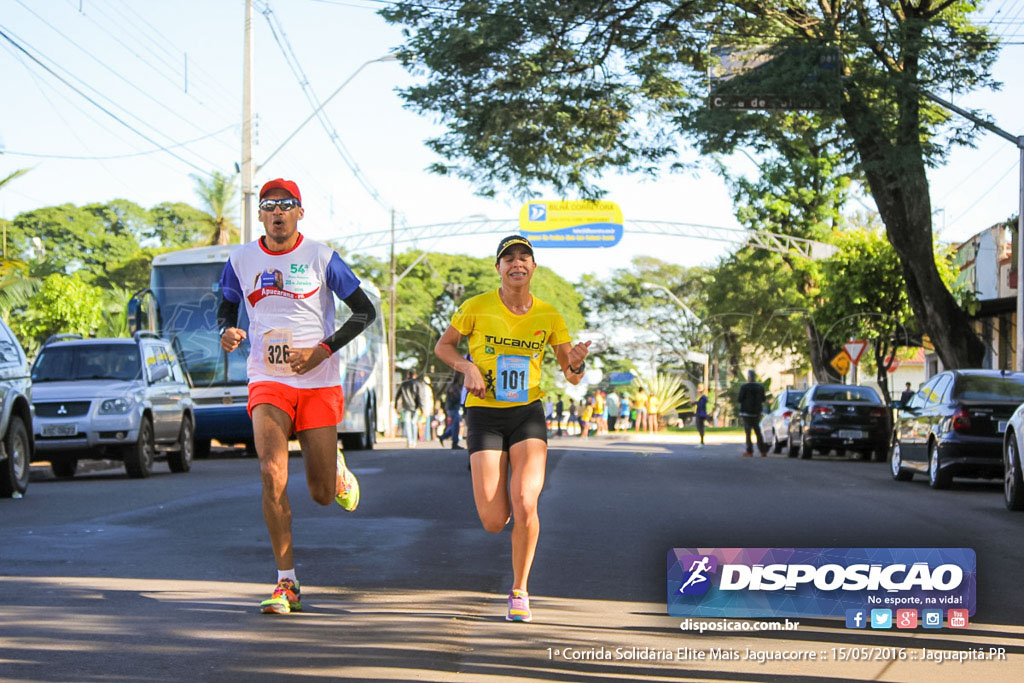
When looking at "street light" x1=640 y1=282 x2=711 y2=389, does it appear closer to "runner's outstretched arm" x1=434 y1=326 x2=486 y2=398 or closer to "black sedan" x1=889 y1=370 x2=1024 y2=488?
"black sedan" x1=889 y1=370 x2=1024 y2=488

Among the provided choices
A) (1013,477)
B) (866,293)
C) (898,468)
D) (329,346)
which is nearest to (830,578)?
(329,346)

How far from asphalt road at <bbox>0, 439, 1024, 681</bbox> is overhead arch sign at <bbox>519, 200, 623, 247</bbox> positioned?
22.8 m

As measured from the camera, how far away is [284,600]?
697cm

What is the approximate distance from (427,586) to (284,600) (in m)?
1.33

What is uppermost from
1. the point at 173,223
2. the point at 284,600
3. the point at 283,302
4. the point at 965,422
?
the point at 173,223

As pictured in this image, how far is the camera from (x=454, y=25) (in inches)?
897

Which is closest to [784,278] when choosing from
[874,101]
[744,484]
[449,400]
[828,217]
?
[828,217]

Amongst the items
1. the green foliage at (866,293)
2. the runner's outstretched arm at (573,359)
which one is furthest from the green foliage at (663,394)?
the runner's outstretched arm at (573,359)

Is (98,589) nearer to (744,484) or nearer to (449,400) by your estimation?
(744,484)

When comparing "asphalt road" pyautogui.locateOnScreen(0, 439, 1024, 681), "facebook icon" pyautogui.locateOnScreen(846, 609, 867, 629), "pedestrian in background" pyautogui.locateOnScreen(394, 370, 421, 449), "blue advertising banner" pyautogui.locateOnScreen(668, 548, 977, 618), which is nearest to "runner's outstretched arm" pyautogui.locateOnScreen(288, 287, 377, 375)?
"asphalt road" pyautogui.locateOnScreen(0, 439, 1024, 681)

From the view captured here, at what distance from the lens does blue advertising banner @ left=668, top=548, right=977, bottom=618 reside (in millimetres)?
4934

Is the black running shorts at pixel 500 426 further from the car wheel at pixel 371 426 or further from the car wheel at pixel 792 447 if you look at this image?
the car wheel at pixel 371 426

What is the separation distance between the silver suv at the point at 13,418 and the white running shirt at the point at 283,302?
7.92m

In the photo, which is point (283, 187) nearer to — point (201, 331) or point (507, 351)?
point (507, 351)
